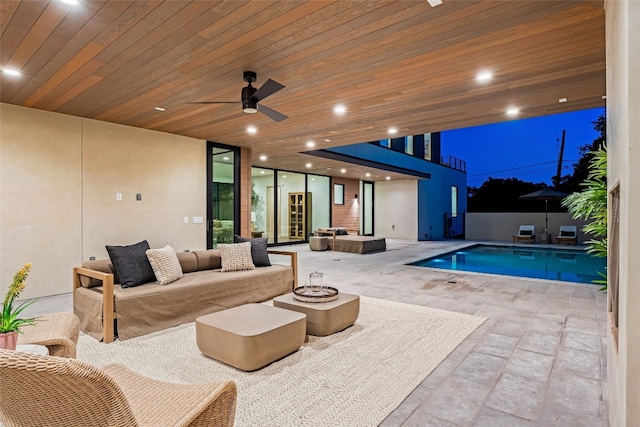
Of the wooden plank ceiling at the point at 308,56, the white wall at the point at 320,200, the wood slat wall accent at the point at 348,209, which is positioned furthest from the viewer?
the wood slat wall accent at the point at 348,209

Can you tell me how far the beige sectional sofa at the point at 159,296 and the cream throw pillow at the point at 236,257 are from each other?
10 cm

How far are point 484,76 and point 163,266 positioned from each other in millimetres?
4019

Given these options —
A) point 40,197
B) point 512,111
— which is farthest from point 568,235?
point 40,197

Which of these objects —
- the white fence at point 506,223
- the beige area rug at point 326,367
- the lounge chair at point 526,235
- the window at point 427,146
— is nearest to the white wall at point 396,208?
the window at point 427,146

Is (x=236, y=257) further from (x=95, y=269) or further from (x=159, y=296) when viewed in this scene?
(x=95, y=269)

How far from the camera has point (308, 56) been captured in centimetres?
329

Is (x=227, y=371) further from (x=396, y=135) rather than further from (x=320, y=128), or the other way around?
(x=396, y=135)

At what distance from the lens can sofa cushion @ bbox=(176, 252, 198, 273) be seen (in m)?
4.44

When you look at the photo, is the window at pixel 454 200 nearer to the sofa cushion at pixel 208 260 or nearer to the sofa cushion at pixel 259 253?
the sofa cushion at pixel 259 253

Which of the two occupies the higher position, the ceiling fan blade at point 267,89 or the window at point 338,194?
the ceiling fan blade at point 267,89

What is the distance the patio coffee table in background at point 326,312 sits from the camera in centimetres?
331

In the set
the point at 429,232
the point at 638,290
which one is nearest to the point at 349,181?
the point at 429,232

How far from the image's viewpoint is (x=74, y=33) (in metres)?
2.88

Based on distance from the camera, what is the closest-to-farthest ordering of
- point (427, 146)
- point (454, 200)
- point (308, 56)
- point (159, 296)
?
point (308, 56) < point (159, 296) < point (427, 146) < point (454, 200)
